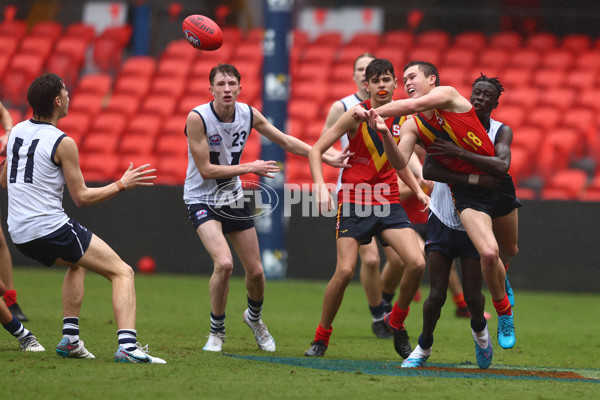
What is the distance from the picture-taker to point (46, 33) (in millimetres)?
19203

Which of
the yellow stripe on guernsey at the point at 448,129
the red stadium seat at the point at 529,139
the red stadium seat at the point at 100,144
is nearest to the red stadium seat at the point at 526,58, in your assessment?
the red stadium seat at the point at 529,139

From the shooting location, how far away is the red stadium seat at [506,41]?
1795cm

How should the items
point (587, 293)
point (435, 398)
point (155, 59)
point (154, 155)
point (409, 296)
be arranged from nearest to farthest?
point (435, 398) < point (409, 296) < point (587, 293) < point (154, 155) < point (155, 59)

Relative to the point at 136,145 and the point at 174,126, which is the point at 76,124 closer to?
the point at 136,145

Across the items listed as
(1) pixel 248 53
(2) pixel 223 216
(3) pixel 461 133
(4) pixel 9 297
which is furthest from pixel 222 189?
(1) pixel 248 53

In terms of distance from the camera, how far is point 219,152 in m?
7.55

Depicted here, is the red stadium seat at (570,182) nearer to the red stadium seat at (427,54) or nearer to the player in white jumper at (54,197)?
the red stadium seat at (427,54)

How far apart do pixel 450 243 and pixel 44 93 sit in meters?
3.14

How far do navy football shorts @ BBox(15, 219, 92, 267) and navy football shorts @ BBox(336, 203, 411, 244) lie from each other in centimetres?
Answer: 212

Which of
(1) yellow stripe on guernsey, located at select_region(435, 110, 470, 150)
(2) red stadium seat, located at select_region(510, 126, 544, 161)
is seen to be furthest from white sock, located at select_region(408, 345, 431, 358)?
(2) red stadium seat, located at select_region(510, 126, 544, 161)

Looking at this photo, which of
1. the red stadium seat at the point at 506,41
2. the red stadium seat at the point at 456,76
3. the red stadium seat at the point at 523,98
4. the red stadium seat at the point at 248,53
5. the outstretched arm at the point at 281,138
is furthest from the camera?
the red stadium seat at the point at 248,53

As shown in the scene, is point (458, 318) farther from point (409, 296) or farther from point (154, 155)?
point (154, 155)

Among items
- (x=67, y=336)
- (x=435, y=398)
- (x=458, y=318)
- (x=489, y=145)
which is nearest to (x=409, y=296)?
(x=489, y=145)

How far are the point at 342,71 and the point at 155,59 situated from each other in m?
4.09
